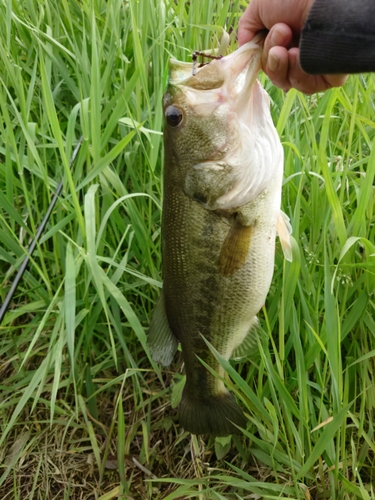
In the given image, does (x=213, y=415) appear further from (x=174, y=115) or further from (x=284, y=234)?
(x=174, y=115)

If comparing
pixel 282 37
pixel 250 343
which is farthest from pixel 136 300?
pixel 282 37

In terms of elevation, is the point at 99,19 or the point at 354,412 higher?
the point at 99,19


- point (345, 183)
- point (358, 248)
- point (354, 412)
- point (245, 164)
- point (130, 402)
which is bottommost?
point (130, 402)

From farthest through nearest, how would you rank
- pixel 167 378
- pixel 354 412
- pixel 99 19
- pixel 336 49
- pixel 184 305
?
pixel 99 19 < pixel 167 378 < pixel 354 412 < pixel 184 305 < pixel 336 49

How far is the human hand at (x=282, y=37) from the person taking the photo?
4.84ft

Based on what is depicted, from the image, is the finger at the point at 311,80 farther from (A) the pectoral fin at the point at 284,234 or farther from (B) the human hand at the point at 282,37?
(A) the pectoral fin at the point at 284,234

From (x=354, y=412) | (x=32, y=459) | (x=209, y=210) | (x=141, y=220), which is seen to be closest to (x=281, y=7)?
(x=209, y=210)

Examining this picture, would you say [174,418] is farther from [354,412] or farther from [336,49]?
[336,49]

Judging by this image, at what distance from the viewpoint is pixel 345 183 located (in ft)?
6.40

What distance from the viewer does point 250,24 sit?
1637mm

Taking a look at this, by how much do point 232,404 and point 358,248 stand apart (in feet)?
2.58

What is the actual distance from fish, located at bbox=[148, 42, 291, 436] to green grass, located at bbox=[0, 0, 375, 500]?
0.16 m

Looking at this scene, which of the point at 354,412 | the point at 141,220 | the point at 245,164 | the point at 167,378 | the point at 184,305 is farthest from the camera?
the point at 167,378

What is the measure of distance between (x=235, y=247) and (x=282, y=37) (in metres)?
0.63
